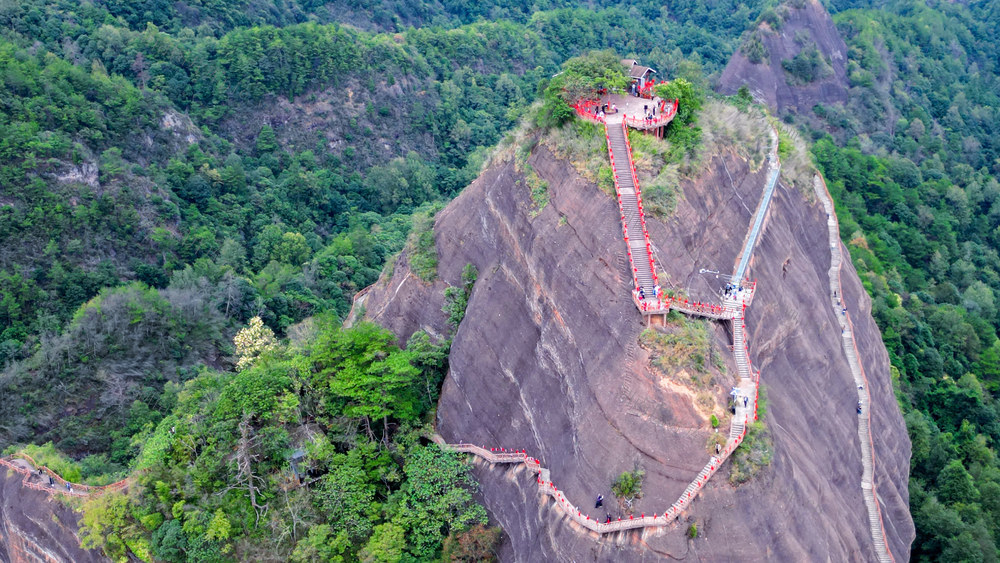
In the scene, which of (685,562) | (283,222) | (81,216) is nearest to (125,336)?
(81,216)

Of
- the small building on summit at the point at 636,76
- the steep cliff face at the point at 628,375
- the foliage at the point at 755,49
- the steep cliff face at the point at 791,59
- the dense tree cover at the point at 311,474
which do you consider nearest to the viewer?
the steep cliff face at the point at 628,375

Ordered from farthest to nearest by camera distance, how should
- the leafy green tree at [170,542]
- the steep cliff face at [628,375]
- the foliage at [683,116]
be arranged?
the leafy green tree at [170,542]
the foliage at [683,116]
the steep cliff face at [628,375]

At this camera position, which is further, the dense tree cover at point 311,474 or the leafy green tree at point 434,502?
the dense tree cover at point 311,474

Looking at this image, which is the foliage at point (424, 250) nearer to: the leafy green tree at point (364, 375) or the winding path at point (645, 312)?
the leafy green tree at point (364, 375)

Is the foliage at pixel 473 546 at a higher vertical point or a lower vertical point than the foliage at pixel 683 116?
lower

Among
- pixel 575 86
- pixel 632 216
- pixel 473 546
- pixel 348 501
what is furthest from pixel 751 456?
pixel 575 86

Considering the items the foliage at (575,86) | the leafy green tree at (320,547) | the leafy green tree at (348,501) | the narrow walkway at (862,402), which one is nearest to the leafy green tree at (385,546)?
the leafy green tree at (348,501)

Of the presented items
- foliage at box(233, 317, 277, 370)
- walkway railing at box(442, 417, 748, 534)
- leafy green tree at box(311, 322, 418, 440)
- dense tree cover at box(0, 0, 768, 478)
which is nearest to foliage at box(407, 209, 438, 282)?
dense tree cover at box(0, 0, 768, 478)

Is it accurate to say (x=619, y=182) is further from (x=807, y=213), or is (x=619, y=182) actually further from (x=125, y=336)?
(x=125, y=336)
